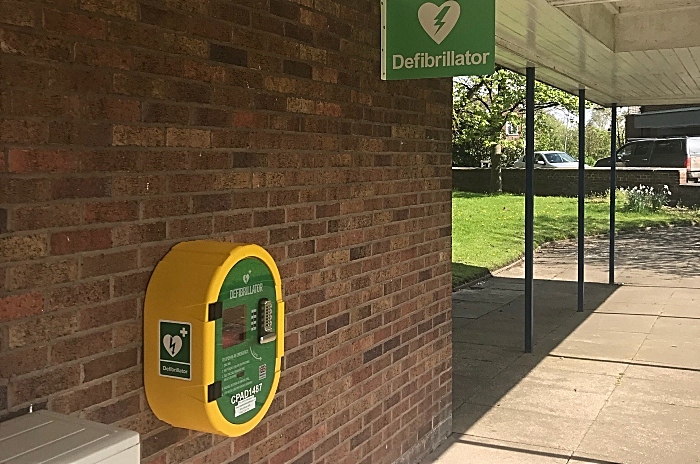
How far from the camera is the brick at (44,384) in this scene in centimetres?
238

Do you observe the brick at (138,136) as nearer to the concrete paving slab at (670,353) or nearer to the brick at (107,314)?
the brick at (107,314)

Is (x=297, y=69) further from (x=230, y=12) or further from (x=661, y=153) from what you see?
(x=661, y=153)

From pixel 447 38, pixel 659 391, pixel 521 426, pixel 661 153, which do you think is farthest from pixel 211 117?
pixel 661 153

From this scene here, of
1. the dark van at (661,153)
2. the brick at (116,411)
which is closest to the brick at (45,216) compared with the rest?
the brick at (116,411)

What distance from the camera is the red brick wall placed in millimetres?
2445

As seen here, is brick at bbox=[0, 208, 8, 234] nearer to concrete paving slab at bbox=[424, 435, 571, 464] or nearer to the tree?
concrete paving slab at bbox=[424, 435, 571, 464]

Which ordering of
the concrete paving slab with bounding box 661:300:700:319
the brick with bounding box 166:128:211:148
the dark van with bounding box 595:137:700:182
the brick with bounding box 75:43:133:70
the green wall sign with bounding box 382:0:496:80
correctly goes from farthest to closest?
the dark van with bounding box 595:137:700:182 → the concrete paving slab with bounding box 661:300:700:319 → the green wall sign with bounding box 382:0:496:80 → the brick with bounding box 166:128:211:148 → the brick with bounding box 75:43:133:70

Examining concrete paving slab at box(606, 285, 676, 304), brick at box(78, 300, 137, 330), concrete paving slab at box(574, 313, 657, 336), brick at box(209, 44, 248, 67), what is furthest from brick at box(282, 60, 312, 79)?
concrete paving slab at box(606, 285, 676, 304)

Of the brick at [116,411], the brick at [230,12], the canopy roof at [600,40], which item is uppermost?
the canopy roof at [600,40]

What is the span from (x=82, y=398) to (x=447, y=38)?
8.39ft

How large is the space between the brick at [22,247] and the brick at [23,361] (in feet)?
0.87

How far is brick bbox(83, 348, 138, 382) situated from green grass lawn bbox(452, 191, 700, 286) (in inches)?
396

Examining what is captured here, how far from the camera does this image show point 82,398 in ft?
8.59

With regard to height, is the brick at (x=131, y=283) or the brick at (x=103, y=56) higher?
the brick at (x=103, y=56)
